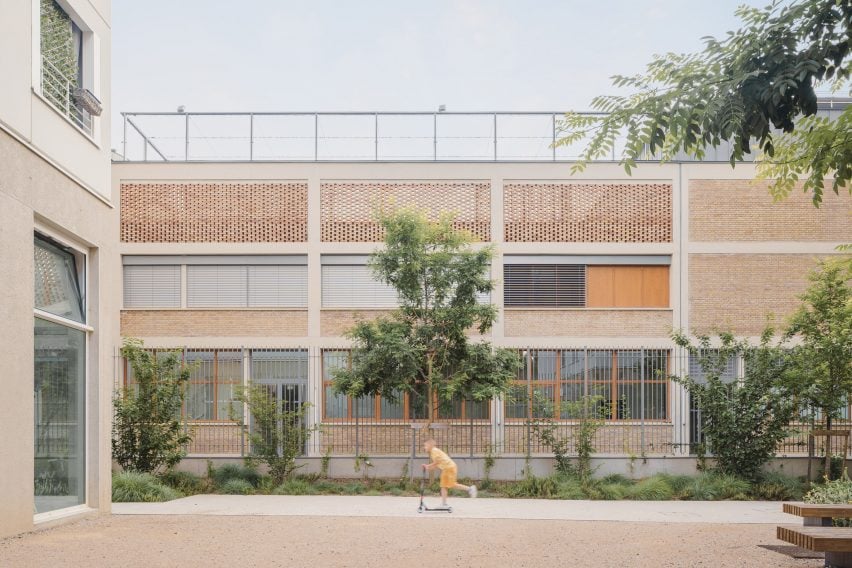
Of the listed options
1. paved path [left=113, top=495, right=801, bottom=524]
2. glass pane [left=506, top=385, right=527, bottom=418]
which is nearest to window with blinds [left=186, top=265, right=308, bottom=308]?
glass pane [left=506, top=385, right=527, bottom=418]

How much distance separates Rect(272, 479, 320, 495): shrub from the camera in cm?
1945

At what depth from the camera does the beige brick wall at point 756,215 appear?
25781 millimetres

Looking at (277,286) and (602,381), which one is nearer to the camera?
(602,381)

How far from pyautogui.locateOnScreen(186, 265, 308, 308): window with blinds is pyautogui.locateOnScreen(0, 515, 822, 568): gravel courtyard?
12.6 meters

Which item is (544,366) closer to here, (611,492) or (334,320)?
(334,320)

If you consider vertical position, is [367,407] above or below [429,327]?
below

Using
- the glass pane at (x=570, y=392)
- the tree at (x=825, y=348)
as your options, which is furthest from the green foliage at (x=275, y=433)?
the tree at (x=825, y=348)

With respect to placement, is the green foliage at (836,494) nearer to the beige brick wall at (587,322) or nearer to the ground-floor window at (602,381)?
the ground-floor window at (602,381)

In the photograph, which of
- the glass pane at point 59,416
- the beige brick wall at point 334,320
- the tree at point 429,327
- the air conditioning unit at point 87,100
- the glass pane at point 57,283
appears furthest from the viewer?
the beige brick wall at point 334,320

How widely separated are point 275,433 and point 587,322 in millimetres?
9808

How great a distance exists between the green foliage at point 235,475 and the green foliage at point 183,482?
16.7 inches

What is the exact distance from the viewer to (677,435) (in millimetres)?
23031

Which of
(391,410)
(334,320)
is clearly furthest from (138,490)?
(334,320)

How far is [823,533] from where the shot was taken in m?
8.66
